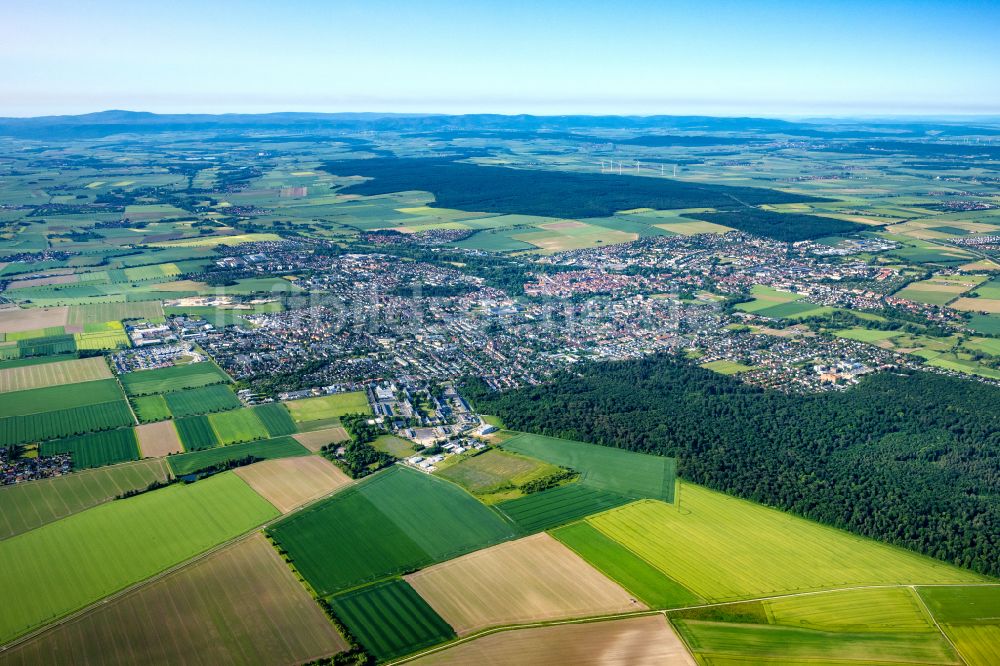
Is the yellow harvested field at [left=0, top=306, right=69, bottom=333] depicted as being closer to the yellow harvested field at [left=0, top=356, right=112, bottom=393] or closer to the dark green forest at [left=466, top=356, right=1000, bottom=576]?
the yellow harvested field at [left=0, top=356, right=112, bottom=393]

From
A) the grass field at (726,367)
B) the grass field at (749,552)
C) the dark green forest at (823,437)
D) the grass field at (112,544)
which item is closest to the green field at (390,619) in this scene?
the grass field at (112,544)

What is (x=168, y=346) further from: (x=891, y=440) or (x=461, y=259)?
(x=891, y=440)

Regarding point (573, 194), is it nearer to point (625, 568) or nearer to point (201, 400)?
point (201, 400)

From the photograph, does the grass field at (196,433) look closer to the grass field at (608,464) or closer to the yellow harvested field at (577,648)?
the grass field at (608,464)

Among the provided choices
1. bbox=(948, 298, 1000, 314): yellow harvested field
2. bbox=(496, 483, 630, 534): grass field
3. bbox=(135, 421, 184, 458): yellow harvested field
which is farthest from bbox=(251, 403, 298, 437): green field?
bbox=(948, 298, 1000, 314): yellow harvested field

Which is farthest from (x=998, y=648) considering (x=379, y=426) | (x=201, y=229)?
(x=201, y=229)
